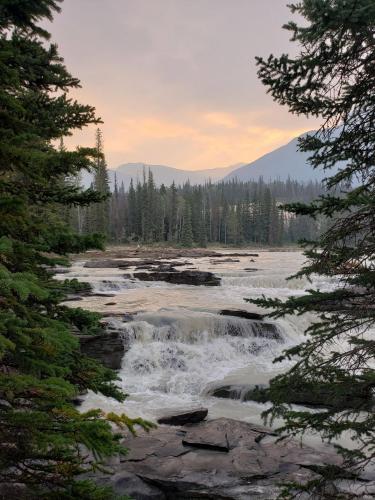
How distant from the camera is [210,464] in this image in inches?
332

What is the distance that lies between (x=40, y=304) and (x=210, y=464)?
19.2ft

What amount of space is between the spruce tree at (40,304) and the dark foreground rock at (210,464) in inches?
153

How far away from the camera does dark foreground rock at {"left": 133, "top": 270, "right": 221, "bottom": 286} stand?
3272 cm

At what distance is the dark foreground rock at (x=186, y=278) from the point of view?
32719 millimetres

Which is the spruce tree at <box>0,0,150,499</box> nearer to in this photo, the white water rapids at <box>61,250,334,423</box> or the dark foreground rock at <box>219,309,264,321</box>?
the white water rapids at <box>61,250,334,423</box>

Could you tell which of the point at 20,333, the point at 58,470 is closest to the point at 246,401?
the point at 58,470

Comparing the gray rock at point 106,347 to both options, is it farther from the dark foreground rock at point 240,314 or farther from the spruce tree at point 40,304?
the spruce tree at point 40,304

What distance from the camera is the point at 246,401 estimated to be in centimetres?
1345

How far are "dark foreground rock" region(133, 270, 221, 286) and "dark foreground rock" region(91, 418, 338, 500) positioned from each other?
2255 cm

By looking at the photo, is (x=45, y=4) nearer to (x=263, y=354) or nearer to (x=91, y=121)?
(x=91, y=121)

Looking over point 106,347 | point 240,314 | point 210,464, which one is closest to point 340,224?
point 210,464

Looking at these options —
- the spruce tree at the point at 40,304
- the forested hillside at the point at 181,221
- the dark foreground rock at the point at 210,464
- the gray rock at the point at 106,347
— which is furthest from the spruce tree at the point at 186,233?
the spruce tree at the point at 40,304

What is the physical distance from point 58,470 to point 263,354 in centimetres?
1553

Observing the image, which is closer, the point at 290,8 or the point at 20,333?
the point at 20,333
